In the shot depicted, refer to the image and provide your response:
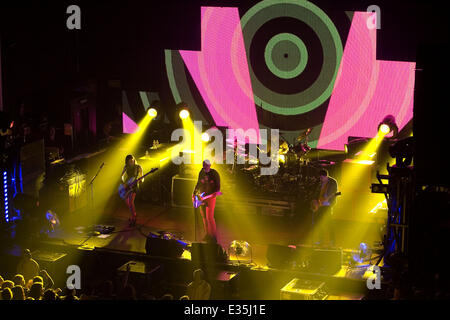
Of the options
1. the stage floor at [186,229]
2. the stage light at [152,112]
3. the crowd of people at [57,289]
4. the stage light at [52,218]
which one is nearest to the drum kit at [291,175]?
the stage floor at [186,229]

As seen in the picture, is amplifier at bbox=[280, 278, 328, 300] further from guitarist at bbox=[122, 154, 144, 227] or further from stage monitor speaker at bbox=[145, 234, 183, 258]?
guitarist at bbox=[122, 154, 144, 227]

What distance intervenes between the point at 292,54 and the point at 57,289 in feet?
25.1

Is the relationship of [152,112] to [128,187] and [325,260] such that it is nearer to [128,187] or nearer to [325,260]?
[128,187]

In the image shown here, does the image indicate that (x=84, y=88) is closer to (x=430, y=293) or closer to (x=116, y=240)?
(x=116, y=240)

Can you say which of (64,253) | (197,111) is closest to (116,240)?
(64,253)

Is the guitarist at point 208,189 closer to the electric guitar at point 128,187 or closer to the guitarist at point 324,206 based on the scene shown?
the electric guitar at point 128,187

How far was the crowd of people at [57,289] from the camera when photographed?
A: 977 centimetres

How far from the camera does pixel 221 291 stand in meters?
11.3

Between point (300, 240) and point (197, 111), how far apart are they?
534 cm

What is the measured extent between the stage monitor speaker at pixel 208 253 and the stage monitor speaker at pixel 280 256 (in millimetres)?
725

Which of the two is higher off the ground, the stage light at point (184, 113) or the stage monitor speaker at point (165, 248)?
the stage light at point (184, 113)

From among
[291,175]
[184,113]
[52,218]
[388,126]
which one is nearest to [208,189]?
[291,175]

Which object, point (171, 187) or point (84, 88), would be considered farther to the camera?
point (84, 88)
